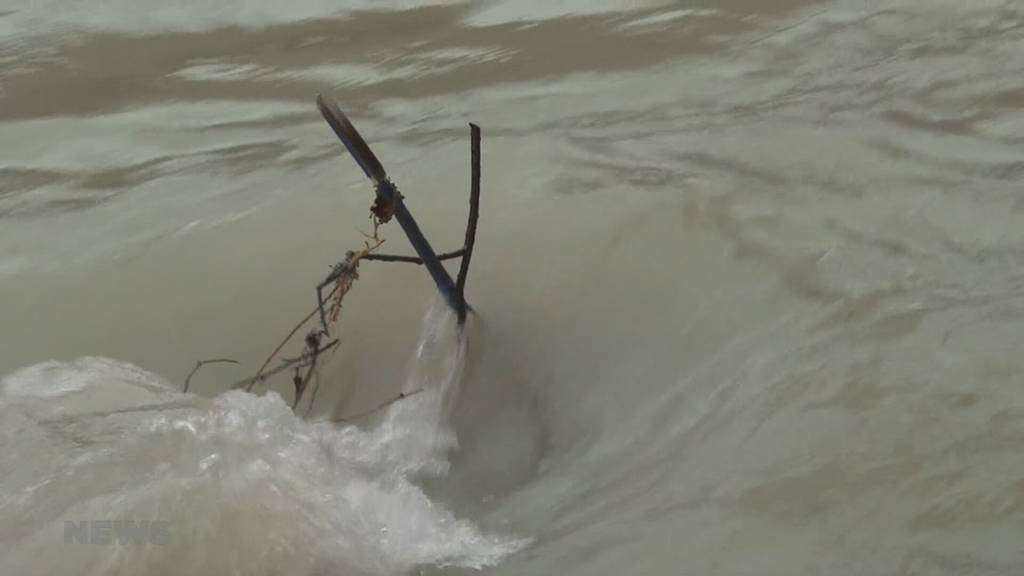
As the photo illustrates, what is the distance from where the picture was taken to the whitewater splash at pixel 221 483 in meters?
1.50

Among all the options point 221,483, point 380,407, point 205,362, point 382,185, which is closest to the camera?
point 221,483

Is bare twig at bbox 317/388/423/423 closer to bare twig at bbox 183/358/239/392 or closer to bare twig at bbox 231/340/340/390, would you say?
bare twig at bbox 231/340/340/390

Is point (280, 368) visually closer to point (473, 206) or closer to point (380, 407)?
point (380, 407)

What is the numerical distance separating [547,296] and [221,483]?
738 millimetres

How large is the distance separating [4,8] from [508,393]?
2.55 metres

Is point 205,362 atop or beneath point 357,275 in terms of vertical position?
beneath

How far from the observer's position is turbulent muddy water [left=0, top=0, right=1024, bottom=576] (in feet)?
5.20

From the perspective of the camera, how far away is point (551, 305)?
2.12m

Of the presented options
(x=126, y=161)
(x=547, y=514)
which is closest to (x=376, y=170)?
(x=547, y=514)

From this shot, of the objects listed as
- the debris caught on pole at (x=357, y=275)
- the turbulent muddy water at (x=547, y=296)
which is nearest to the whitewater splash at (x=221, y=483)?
the turbulent muddy water at (x=547, y=296)

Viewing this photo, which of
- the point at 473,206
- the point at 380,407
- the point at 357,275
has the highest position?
the point at 473,206

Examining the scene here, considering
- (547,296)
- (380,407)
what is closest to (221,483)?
(380,407)

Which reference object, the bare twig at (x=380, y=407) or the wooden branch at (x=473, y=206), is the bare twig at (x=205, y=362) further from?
the wooden branch at (x=473, y=206)

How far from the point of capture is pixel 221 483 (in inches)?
62.2
